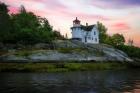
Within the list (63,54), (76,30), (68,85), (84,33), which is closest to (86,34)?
(84,33)

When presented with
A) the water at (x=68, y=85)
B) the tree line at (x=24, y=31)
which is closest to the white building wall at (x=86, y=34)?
the tree line at (x=24, y=31)

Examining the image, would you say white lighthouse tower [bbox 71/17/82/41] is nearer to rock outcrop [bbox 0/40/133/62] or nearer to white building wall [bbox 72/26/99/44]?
white building wall [bbox 72/26/99/44]

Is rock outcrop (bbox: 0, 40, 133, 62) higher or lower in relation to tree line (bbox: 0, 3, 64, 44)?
lower

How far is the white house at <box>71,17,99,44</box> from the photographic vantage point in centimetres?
16662

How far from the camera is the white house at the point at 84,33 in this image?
16662cm

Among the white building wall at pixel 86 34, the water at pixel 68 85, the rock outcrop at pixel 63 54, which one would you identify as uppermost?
the white building wall at pixel 86 34

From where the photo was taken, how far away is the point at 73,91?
43281 mm

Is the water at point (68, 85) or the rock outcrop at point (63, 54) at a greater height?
the rock outcrop at point (63, 54)

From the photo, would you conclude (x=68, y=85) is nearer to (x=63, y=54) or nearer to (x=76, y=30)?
(x=63, y=54)

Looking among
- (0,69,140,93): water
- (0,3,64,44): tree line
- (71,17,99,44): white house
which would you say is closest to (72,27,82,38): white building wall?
(71,17,99,44): white house

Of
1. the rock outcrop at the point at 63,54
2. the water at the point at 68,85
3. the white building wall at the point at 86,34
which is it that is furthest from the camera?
the white building wall at the point at 86,34

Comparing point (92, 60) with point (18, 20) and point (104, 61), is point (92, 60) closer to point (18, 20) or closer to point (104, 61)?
point (104, 61)

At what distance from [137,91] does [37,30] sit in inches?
4424

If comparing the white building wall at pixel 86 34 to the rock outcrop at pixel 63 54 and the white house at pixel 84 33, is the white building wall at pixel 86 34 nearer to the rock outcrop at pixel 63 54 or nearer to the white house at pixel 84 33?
the white house at pixel 84 33
